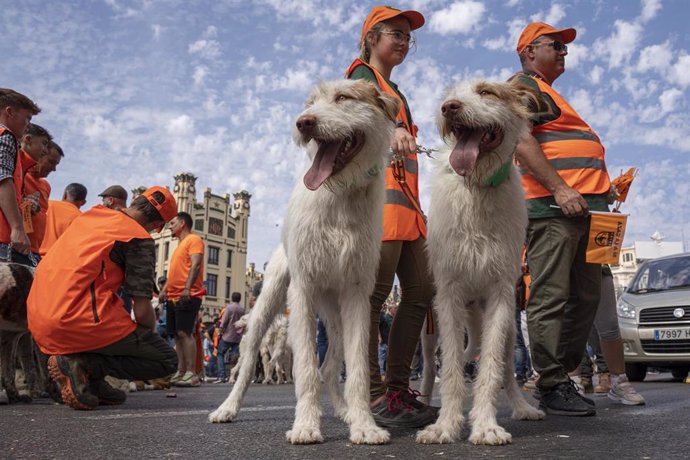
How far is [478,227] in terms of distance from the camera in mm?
3514

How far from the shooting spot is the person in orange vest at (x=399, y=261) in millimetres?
3904

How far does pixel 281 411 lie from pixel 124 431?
5.92 feet

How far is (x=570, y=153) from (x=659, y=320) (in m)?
6.64

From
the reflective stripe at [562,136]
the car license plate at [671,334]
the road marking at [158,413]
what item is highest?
the reflective stripe at [562,136]

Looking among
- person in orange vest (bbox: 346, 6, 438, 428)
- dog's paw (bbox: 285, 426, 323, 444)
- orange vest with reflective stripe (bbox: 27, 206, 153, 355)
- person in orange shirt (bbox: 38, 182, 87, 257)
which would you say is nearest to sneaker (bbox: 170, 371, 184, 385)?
person in orange shirt (bbox: 38, 182, 87, 257)

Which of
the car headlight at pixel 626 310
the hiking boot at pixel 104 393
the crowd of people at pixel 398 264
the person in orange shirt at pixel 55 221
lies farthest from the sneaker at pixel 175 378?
the car headlight at pixel 626 310

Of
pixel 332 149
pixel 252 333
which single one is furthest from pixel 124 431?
pixel 332 149

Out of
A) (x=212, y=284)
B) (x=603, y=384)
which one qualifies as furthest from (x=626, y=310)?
(x=212, y=284)

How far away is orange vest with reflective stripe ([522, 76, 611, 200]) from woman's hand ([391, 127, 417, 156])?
145 cm

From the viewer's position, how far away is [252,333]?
4.47 meters

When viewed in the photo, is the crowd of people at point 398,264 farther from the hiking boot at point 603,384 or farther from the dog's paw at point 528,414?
the hiking boot at point 603,384

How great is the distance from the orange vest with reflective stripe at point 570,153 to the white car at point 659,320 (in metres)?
6.27

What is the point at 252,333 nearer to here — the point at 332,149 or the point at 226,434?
the point at 226,434

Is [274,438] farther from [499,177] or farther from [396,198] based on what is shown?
[499,177]
